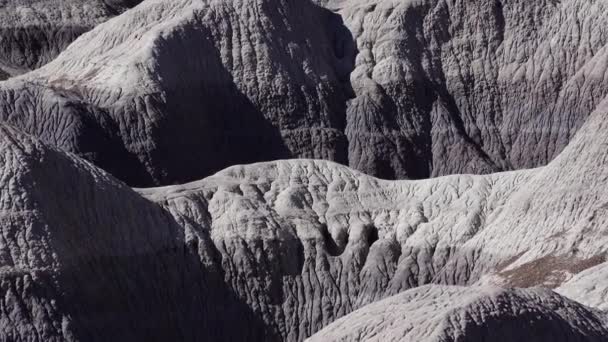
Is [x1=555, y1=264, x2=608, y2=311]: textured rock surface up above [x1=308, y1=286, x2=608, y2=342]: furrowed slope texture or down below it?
below

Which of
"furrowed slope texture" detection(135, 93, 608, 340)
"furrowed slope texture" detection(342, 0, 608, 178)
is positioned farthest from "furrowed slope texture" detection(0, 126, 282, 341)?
"furrowed slope texture" detection(342, 0, 608, 178)

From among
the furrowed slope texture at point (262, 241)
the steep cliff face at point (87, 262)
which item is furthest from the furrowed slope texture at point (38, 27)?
the steep cliff face at point (87, 262)

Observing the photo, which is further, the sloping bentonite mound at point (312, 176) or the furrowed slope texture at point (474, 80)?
the furrowed slope texture at point (474, 80)

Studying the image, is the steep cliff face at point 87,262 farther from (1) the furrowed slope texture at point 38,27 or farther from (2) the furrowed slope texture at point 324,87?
(1) the furrowed slope texture at point 38,27

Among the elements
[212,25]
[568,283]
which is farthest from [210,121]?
[568,283]

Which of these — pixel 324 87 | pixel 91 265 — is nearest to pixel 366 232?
pixel 91 265

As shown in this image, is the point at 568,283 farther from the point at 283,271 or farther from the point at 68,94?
the point at 68,94

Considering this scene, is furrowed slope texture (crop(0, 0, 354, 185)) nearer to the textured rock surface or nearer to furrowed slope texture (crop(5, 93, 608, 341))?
furrowed slope texture (crop(5, 93, 608, 341))
